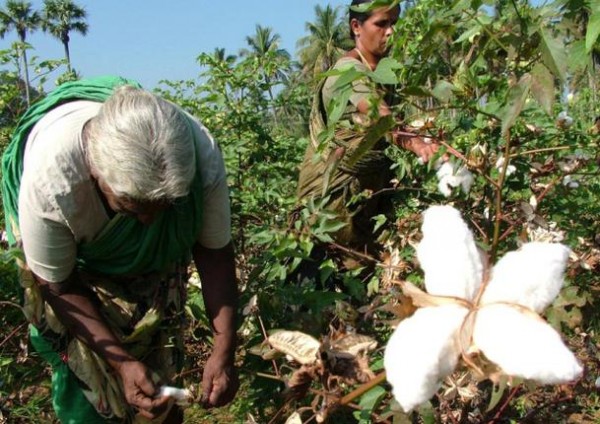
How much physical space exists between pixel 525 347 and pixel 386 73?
0.78m

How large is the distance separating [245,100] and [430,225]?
2.49 m

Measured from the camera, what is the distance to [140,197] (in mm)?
1461

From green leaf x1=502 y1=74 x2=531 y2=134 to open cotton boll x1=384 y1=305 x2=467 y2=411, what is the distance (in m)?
0.45

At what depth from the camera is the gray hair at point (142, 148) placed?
1397 mm

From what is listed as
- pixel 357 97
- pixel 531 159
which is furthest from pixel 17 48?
pixel 531 159

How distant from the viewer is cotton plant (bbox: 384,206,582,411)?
2.11 ft

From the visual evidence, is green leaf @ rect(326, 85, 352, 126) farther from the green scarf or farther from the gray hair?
the green scarf

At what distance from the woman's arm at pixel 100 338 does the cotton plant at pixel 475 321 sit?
1.13m

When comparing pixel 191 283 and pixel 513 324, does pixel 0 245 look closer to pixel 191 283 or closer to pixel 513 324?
pixel 191 283

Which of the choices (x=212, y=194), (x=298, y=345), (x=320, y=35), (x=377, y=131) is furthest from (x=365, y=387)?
(x=320, y=35)

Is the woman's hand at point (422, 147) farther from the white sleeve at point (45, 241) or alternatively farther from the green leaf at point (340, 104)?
the white sleeve at point (45, 241)

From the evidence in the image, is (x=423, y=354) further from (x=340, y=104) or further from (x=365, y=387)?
(x=340, y=104)

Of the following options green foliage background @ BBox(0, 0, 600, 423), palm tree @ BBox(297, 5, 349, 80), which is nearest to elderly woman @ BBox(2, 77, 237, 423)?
green foliage background @ BBox(0, 0, 600, 423)

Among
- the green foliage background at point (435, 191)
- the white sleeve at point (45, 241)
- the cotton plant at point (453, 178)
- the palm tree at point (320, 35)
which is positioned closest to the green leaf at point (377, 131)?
the green foliage background at point (435, 191)
